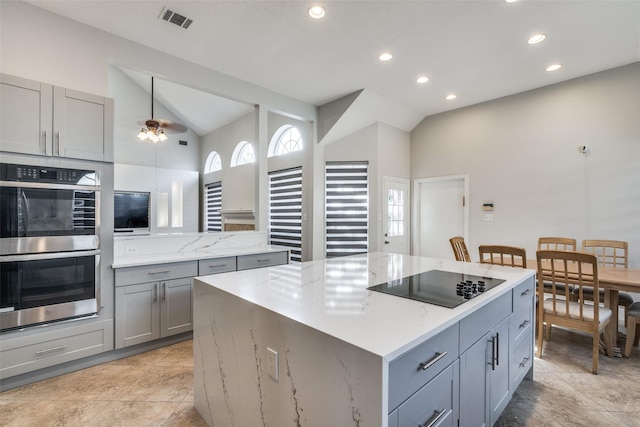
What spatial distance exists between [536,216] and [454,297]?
388cm

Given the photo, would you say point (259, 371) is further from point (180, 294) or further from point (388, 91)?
point (388, 91)

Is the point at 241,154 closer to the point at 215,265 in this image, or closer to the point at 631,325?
the point at 215,265

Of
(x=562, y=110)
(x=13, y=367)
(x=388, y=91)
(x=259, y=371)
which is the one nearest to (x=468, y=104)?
(x=562, y=110)

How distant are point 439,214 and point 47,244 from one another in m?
5.35

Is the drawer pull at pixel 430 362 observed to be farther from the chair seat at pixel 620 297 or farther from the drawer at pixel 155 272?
the chair seat at pixel 620 297

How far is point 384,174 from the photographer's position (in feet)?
16.7

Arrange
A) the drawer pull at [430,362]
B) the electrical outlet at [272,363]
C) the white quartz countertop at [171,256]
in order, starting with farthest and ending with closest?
the white quartz countertop at [171,256]
the electrical outlet at [272,363]
the drawer pull at [430,362]

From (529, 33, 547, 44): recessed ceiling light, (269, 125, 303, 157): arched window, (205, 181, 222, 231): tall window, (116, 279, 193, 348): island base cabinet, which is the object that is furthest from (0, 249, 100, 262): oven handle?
(529, 33, 547, 44): recessed ceiling light

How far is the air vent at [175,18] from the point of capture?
2.56m

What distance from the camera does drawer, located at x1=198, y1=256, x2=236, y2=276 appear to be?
3041mm

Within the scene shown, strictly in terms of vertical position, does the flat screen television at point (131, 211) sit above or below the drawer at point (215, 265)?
above

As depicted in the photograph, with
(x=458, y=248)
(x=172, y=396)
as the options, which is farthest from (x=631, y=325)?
(x=172, y=396)

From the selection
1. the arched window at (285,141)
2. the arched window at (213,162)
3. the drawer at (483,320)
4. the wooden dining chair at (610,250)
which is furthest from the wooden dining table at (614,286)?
the arched window at (213,162)

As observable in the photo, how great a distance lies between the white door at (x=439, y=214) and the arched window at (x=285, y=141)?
2.41m
